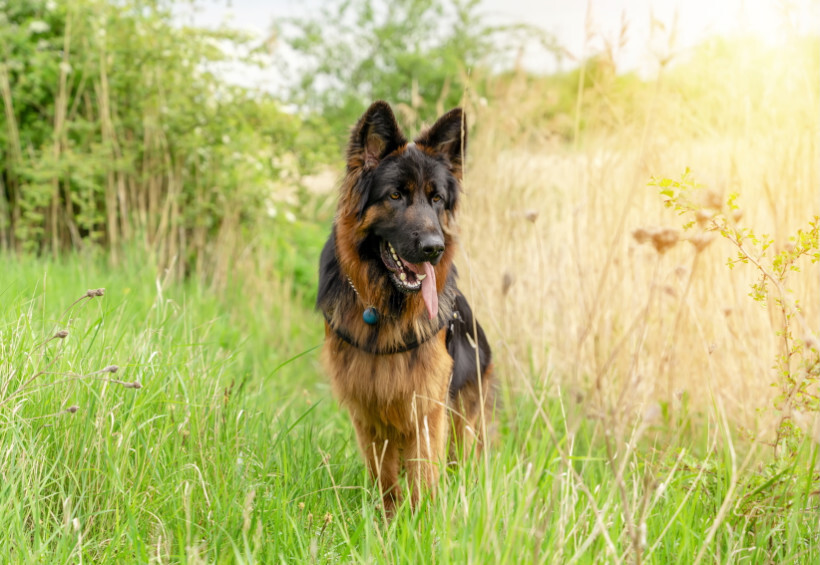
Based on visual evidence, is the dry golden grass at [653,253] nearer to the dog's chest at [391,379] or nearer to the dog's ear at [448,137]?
the dog's chest at [391,379]

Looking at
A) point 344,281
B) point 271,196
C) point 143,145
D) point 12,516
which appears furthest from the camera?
point 271,196

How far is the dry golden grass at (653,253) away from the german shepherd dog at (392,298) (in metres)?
0.38

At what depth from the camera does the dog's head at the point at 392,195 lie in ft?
10.4

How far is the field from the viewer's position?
2.08m

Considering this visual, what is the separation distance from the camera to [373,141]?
335 centimetres

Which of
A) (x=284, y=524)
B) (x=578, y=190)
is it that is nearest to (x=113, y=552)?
(x=284, y=524)

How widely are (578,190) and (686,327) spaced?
1.63 meters

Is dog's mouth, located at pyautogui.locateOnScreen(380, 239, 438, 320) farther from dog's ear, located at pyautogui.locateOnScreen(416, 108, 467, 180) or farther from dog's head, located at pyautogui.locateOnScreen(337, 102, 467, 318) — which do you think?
dog's ear, located at pyautogui.locateOnScreen(416, 108, 467, 180)

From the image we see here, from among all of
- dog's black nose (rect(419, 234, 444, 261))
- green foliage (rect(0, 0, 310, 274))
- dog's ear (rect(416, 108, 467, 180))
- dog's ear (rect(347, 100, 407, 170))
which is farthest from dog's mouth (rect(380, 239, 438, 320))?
green foliage (rect(0, 0, 310, 274))

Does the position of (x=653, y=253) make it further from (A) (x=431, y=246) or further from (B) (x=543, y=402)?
(A) (x=431, y=246)

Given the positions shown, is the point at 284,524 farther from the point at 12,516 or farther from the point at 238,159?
the point at 238,159

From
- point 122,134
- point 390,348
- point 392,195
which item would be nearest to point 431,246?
Result: point 392,195

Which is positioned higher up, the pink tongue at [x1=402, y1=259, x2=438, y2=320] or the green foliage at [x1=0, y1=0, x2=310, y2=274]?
the green foliage at [x1=0, y1=0, x2=310, y2=274]

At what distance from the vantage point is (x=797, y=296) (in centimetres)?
345
